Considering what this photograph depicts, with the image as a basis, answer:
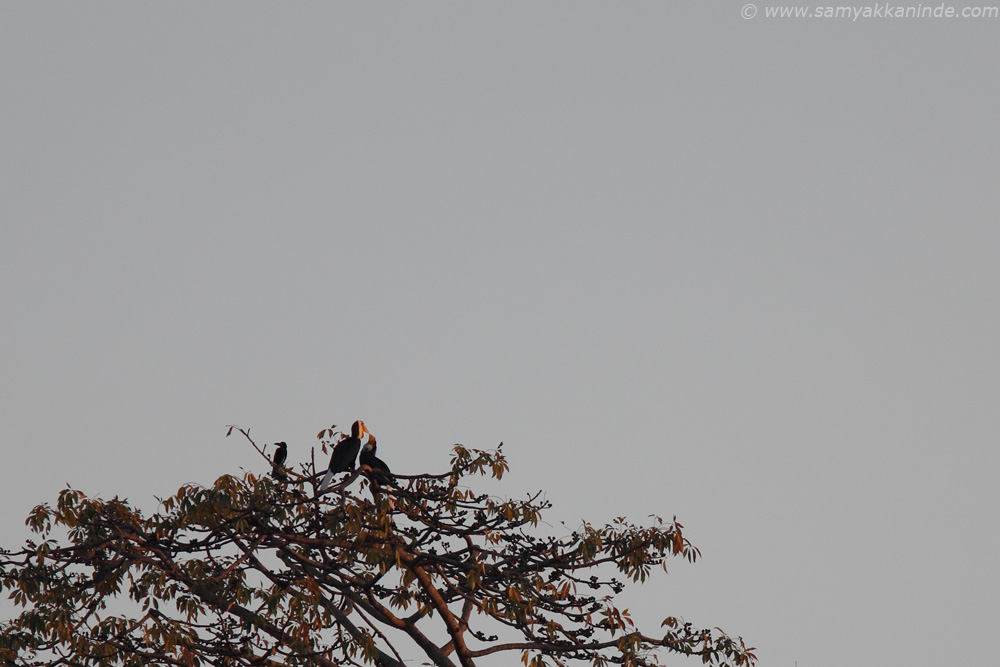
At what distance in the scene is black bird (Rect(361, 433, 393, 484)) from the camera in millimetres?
11711

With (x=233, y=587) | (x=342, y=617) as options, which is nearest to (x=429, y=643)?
(x=342, y=617)

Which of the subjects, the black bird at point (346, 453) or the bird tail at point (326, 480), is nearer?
the bird tail at point (326, 480)

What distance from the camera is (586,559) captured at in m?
11.9

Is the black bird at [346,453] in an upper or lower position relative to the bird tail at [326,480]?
upper

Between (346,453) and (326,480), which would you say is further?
(346,453)

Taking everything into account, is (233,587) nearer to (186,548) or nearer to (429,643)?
(186,548)

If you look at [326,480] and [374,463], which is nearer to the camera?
[326,480]

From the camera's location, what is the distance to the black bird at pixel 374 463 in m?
11.7

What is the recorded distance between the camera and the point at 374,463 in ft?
40.1

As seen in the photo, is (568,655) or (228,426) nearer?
(228,426)

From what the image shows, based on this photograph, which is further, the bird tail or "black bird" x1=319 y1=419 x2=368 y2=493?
"black bird" x1=319 y1=419 x2=368 y2=493

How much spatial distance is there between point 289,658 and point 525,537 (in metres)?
2.39

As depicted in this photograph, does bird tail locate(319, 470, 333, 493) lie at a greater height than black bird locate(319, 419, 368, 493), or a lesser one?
lesser

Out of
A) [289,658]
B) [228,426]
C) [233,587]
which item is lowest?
[289,658]
